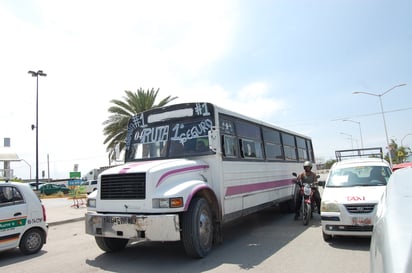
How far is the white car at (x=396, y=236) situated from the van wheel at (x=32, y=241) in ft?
26.5

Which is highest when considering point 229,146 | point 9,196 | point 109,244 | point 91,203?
point 229,146

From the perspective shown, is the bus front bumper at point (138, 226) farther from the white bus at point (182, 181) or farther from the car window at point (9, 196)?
the car window at point (9, 196)

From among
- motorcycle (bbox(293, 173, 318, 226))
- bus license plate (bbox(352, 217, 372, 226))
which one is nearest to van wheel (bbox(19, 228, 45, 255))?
motorcycle (bbox(293, 173, 318, 226))

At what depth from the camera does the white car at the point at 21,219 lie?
7695 mm

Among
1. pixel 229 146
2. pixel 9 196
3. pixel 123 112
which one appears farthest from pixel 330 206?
pixel 123 112

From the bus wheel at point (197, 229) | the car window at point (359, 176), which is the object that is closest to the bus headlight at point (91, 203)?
the bus wheel at point (197, 229)

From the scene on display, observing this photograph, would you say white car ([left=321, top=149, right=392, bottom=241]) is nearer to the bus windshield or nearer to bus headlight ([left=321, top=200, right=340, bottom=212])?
bus headlight ([left=321, top=200, right=340, bottom=212])

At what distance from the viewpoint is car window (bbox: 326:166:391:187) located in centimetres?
849

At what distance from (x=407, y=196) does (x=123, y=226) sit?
5370 mm

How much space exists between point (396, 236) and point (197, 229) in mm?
5125

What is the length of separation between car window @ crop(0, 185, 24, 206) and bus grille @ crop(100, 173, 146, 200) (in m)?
2.40

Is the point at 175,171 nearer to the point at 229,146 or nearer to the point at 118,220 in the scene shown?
the point at 118,220

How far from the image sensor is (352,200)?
7.41m

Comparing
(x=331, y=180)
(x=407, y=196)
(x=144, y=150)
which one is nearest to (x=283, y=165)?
(x=331, y=180)
